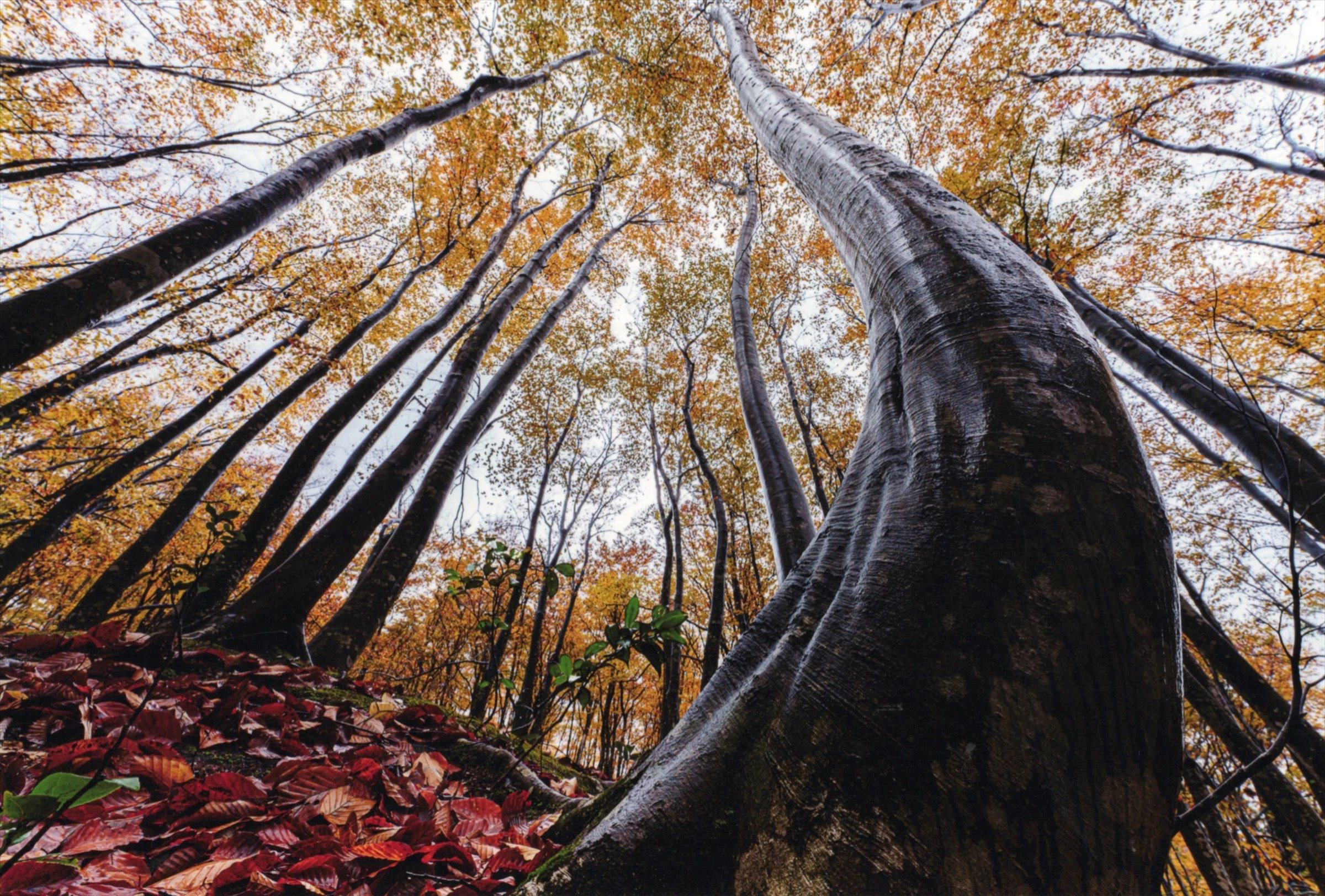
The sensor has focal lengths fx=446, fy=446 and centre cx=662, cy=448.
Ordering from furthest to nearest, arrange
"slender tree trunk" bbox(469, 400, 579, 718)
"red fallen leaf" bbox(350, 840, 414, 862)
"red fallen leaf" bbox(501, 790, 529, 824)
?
"slender tree trunk" bbox(469, 400, 579, 718) → "red fallen leaf" bbox(501, 790, 529, 824) → "red fallen leaf" bbox(350, 840, 414, 862)

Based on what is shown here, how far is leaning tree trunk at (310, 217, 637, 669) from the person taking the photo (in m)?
3.46

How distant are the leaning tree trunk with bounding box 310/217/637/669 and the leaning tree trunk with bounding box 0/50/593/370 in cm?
210

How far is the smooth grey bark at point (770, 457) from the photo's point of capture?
3164 millimetres

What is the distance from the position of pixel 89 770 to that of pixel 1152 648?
2.43 m

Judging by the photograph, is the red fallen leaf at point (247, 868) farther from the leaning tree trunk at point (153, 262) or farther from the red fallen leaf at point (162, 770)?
the leaning tree trunk at point (153, 262)

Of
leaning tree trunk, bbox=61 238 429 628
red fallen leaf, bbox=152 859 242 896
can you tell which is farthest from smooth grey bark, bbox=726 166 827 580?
leaning tree trunk, bbox=61 238 429 628

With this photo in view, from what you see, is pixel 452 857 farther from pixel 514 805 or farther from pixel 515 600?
pixel 515 600

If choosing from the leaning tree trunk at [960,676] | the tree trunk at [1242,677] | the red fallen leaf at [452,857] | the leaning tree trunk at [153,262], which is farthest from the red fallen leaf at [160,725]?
the tree trunk at [1242,677]

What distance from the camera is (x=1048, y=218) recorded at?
686 centimetres

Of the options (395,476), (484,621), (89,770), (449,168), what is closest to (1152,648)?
(89,770)

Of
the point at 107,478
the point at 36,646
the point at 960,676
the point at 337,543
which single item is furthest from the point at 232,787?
the point at 107,478

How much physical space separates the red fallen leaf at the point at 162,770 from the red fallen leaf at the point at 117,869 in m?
0.36

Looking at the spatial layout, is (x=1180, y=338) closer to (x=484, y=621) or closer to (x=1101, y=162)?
(x=1101, y=162)

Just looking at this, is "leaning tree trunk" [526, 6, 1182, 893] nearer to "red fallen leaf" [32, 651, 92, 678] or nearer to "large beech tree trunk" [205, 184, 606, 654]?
"red fallen leaf" [32, 651, 92, 678]
